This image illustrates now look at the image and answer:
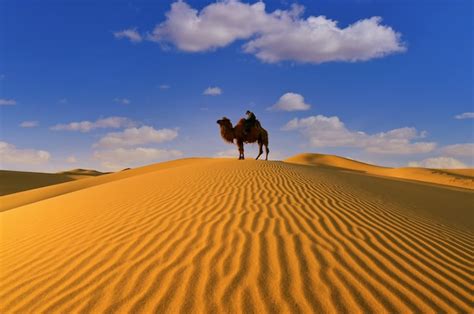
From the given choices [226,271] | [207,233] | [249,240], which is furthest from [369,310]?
[207,233]

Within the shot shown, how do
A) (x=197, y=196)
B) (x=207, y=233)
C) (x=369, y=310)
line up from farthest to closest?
1. (x=197, y=196)
2. (x=207, y=233)
3. (x=369, y=310)

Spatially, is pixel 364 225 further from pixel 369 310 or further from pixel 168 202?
pixel 168 202

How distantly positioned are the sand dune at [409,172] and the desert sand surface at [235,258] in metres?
21.4

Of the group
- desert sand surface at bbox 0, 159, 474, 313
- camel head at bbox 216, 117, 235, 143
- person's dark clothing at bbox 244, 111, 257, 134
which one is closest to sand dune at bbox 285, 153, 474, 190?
person's dark clothing at bbox 244, 111, 257, 134

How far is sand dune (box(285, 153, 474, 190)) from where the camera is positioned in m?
26.8

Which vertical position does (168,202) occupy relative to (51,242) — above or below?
above

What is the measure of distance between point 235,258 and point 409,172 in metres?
32.9

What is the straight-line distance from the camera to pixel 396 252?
17.2 feet

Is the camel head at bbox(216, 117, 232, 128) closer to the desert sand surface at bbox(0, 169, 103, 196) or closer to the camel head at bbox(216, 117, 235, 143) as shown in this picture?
the camel head at bbox(216, 117, 235, 143)

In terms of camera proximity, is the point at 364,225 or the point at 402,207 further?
the point at 402,207

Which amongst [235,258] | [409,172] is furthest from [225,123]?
[409,172]

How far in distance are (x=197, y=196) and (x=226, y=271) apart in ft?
14.0

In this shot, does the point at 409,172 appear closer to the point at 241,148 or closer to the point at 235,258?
the point at 241,148


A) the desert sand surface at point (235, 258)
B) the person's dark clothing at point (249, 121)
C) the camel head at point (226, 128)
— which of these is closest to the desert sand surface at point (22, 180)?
the camel head at point (226, 128)
